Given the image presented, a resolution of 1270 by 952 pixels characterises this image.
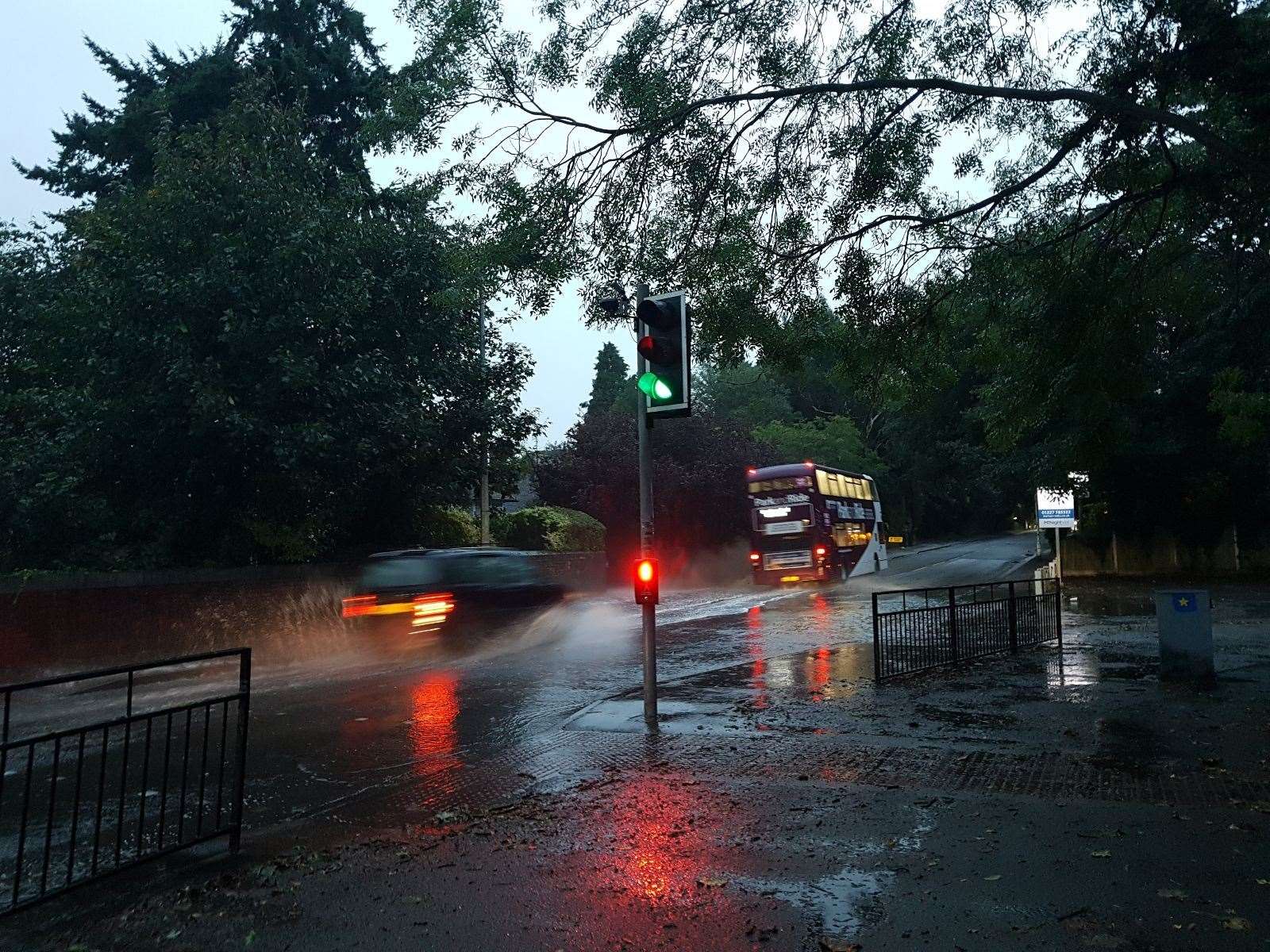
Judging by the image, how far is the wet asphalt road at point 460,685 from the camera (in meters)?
8.09

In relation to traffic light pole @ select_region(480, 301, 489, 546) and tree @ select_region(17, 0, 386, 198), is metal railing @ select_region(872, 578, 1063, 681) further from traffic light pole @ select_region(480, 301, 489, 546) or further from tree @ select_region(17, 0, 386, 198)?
tree @ select_region(17, 0, 386, 198)

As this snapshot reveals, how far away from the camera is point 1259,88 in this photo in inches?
377

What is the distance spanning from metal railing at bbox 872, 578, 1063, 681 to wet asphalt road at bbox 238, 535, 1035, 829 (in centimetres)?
69

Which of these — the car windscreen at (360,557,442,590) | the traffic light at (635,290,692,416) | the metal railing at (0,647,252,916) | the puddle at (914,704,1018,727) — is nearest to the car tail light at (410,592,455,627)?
the car windscreen at (360,557,442,590)

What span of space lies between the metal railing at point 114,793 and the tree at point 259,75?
64.8 feet

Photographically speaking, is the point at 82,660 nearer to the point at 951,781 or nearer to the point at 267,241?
the point at 267,241

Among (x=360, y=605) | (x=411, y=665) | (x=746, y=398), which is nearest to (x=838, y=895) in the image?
(x=411, y=665)

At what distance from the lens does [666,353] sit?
31.4 ft

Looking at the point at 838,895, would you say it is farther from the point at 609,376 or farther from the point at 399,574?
the point at 609,376

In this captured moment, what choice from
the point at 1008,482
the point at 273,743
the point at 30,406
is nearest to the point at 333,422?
the point at 30,406

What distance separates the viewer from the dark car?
646 inches

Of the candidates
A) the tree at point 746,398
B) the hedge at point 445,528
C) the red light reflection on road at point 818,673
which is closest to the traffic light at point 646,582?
the red light reflection on road at point 818,673

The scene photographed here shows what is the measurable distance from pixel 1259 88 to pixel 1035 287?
11.6 feet

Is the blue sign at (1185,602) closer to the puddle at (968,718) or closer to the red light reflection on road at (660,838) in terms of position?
the puddle at (968,718)
